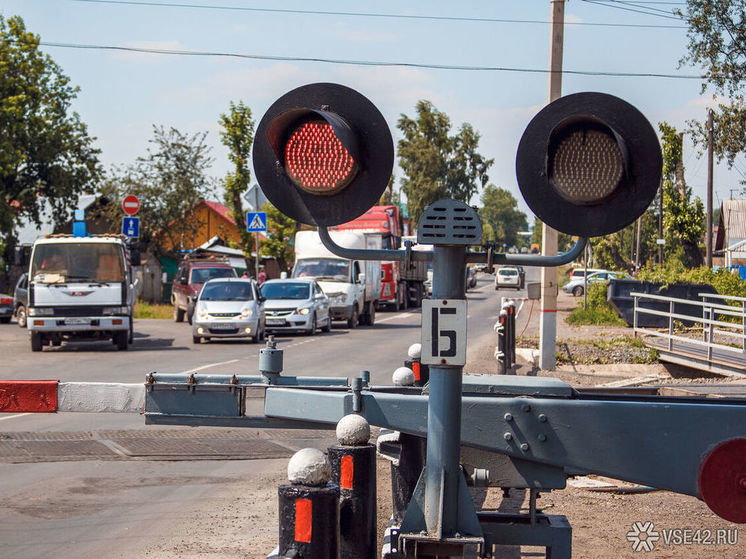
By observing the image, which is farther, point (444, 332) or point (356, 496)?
point (356, 496)

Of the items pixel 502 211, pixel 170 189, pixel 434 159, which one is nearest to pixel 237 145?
pixel 170 189

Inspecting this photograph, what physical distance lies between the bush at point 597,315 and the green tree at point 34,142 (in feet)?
90.2

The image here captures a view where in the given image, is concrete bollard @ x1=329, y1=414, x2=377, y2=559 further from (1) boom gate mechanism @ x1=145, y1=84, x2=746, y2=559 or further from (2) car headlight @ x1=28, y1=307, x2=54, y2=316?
(2) car headlight @ x1=28, y1=307, x2=54, y2=316

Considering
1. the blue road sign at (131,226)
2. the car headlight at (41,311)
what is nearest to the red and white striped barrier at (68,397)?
the car headlight at (41,311)

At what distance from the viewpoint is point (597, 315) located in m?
31.2

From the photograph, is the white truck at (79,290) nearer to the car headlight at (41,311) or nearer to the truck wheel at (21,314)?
the car headlight at (41,311)

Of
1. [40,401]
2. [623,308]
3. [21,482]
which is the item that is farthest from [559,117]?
[623,308]

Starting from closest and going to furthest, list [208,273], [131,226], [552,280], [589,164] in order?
[589,164] < [552,280] < [131,226] < [208,273]

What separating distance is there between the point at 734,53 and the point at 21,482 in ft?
94.7

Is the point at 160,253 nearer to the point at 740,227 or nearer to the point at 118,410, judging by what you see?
the point at 118,410

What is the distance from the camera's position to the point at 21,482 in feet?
26.4

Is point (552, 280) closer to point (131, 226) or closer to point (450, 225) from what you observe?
point (450, 225)

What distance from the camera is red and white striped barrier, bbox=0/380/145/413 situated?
4.75 meters

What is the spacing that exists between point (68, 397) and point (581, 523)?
12.7 feet
